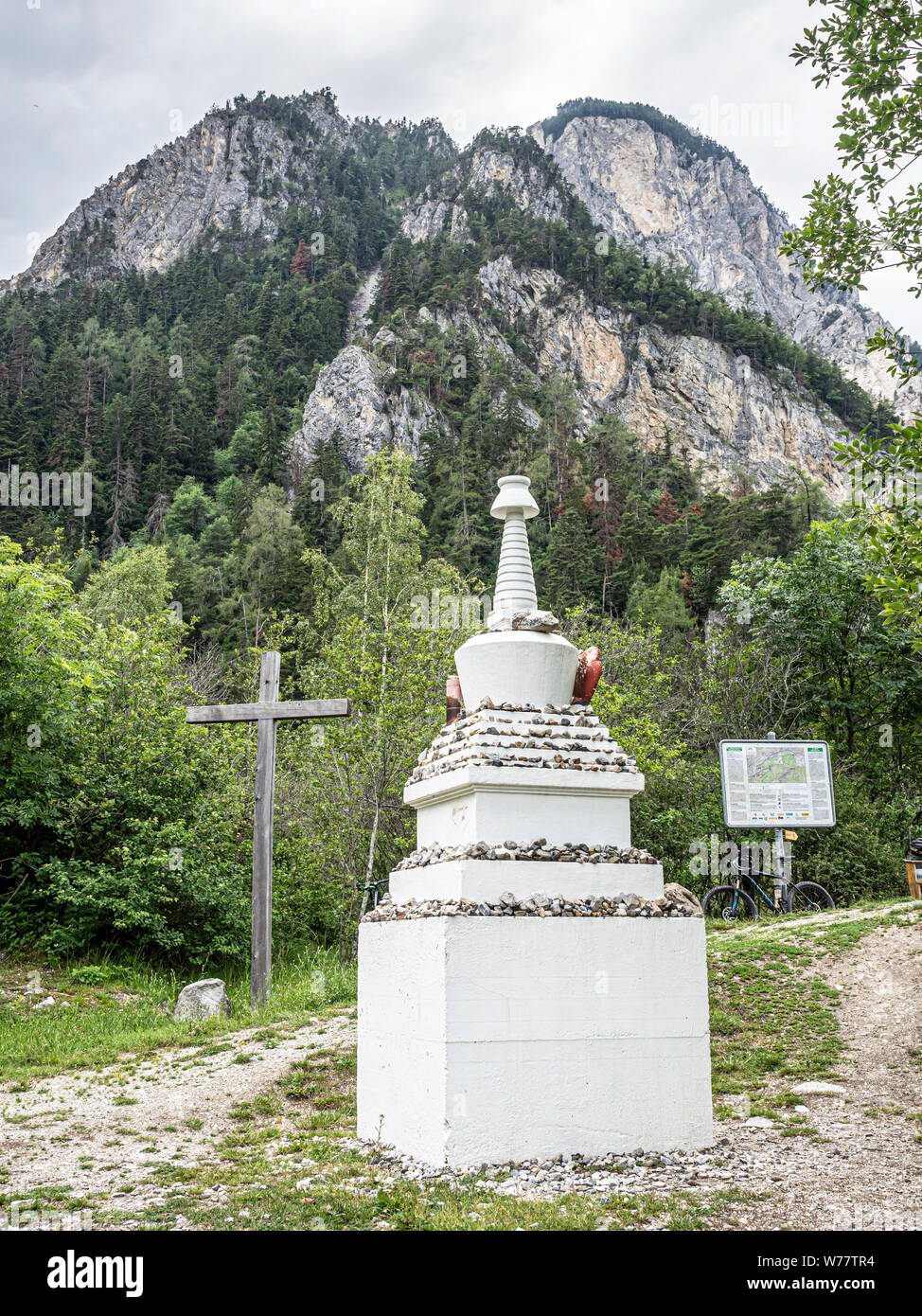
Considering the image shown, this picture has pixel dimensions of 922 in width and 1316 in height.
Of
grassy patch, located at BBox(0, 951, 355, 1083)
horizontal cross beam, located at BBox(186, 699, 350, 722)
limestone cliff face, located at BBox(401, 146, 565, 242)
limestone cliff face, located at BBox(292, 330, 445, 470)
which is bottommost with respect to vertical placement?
grassy patch, located at BBox(0, 951, 355, 1083)

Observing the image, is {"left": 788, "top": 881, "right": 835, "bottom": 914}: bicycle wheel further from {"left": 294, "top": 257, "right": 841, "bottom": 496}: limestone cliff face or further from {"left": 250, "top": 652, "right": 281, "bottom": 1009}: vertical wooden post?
{"left": 294, "top": 257, "right": 841, "bottom": 496}: limestone cliff face

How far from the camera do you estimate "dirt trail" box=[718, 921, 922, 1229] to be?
15.3 ft

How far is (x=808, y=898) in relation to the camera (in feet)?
51.1

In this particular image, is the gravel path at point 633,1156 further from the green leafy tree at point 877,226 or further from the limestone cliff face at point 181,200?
the limestone cliff face at point 181,200

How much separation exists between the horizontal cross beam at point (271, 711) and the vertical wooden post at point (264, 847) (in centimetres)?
11

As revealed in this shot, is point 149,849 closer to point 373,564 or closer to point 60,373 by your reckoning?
point 373,564

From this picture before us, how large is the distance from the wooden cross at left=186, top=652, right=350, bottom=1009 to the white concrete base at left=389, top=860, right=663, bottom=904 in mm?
5631

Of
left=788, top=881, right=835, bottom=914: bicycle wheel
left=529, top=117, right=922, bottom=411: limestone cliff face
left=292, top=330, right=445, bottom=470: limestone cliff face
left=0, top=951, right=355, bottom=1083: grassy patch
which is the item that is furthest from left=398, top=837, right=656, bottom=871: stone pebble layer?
left=529, top=117, right=922, bottom=411: limestone cliff face

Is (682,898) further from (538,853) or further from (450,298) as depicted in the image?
(450,298)

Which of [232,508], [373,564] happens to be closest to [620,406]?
[232,508]

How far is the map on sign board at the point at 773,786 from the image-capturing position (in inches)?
580

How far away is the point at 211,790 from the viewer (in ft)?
54.3

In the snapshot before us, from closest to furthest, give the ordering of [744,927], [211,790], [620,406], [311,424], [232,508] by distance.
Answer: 1. [744,927]
2. [211,790]
3. [232,508]
4. [311,424]
5. [620,406]

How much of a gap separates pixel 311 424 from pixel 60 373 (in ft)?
57.6
